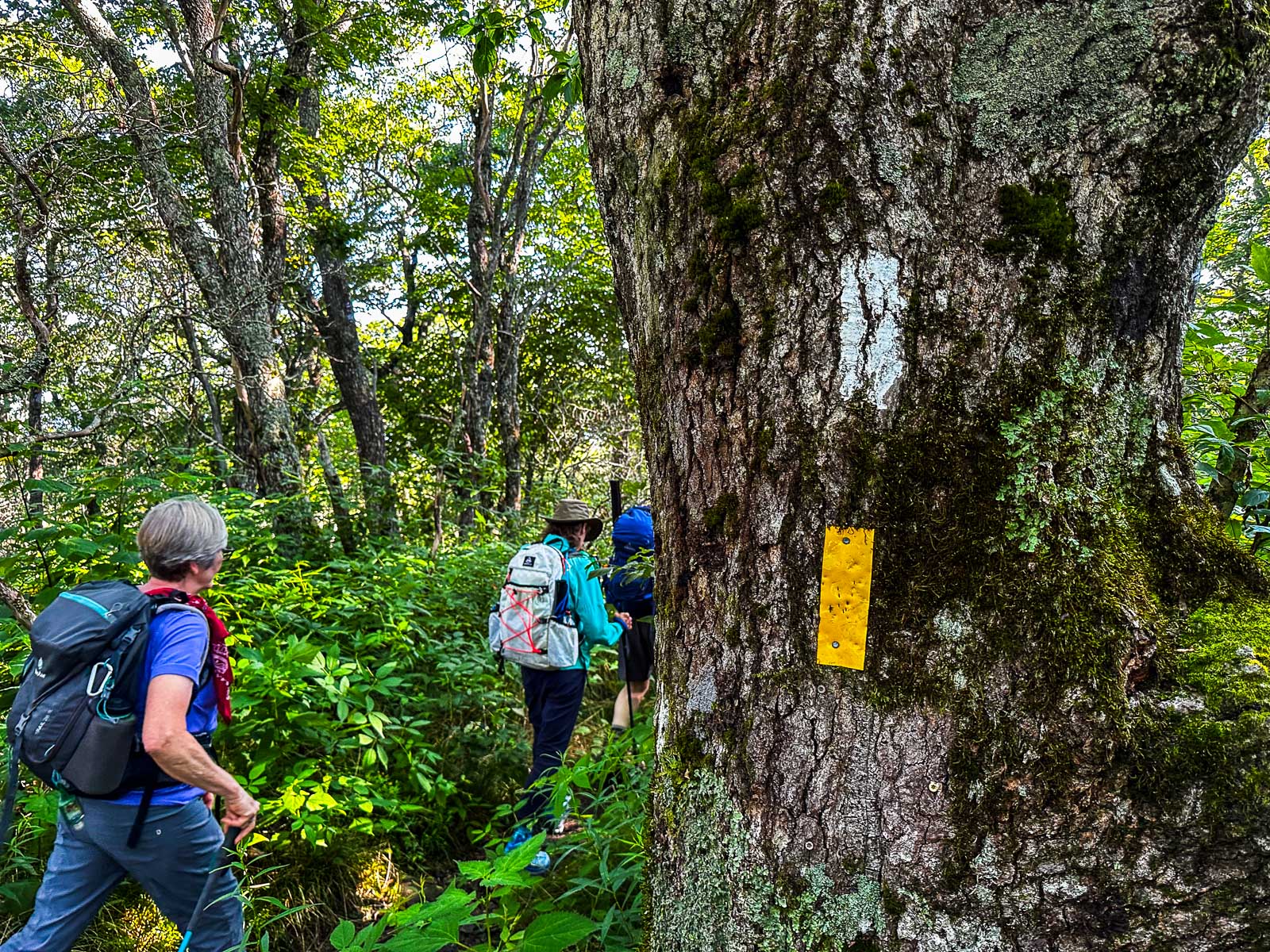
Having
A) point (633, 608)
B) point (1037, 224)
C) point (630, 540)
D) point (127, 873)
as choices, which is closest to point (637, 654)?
point (633, 608)

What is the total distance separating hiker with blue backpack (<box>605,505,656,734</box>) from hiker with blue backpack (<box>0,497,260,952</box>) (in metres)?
2.70

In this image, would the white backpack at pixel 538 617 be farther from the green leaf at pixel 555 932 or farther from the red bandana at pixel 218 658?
the green leaf at pixel 555 932

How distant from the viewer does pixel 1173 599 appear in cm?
125

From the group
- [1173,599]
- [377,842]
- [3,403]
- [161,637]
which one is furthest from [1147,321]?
[3,403]

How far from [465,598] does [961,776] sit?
5.59 m

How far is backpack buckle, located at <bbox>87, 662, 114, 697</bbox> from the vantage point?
2.27 metres

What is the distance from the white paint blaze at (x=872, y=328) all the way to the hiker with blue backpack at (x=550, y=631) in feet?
9.92

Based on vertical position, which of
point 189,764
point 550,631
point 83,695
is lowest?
point 550,631

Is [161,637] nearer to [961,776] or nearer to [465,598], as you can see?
[961,776]

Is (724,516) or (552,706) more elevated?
(724,516)

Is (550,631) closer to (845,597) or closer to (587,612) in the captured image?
(587,612)

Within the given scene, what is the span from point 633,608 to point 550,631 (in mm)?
1386

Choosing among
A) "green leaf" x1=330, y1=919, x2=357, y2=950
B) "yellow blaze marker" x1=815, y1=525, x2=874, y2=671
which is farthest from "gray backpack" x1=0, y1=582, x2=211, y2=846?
"yellow blaze marker" x1=815, y1=525, x2=874, y2=671

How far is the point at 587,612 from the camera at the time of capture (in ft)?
14.2
